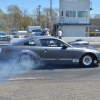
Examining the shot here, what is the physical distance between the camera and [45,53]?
9836 millimetres

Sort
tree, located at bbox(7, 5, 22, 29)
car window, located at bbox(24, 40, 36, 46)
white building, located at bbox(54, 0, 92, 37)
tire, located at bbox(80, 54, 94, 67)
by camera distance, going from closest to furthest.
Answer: car window, located at bbox(24, 40, 36, 46) < tire, located at bbox(80, 54, 94, 67) < white building, located at bbox(54, 0, 92, 37) < tree, located at bbox(7, 5, 22, 29)

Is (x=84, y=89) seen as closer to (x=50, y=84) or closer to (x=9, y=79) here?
(x=50, y=84)

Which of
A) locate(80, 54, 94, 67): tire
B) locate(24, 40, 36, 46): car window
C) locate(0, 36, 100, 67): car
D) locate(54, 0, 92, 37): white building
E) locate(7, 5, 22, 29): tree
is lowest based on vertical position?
locate(80, 54, 94, 67): tire

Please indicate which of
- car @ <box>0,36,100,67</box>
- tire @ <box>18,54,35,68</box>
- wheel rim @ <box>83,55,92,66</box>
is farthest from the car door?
wheel rim @ <box>83,55,92,66</box>

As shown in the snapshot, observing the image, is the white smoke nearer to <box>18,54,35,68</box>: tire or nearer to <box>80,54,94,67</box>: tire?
<box>18,54,35,68</box>: tire

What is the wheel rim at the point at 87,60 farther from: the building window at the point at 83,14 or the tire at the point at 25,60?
the building window at the point at 83,14

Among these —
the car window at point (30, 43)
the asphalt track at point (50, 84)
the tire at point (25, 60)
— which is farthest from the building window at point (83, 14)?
the tire at point (25, 60)

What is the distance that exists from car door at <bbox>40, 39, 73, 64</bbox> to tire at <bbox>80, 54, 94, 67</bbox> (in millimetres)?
566

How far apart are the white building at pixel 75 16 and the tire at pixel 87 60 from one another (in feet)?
102

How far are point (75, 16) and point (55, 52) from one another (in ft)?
108

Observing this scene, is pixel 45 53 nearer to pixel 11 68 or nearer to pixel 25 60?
pixel 25 60

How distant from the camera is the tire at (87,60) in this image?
33.2ft

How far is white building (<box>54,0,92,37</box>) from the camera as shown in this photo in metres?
41.0

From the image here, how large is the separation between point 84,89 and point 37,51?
12.8 feet
